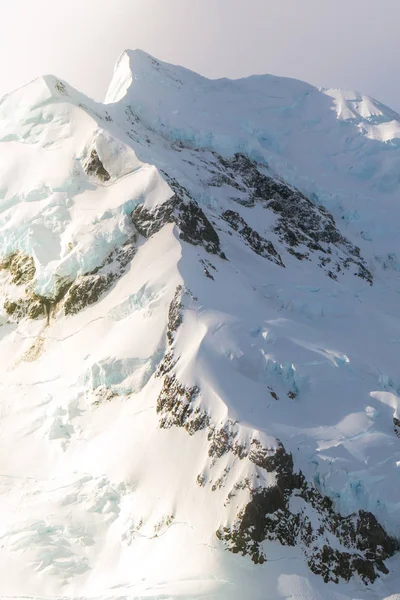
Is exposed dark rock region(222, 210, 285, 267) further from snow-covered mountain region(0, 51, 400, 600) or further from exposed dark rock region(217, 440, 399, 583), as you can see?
exposed dark rock region(217, 440, 399, 583)

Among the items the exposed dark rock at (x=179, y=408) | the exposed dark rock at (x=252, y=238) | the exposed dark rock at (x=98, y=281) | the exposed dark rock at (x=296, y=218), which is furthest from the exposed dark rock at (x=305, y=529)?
the exposed dark rock at (x=296, y=218)

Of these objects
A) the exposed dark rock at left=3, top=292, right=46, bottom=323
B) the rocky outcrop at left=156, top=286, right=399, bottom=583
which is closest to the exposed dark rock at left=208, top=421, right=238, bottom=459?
the rocky outcrop at left=156, top=286, right=399, bottom=583

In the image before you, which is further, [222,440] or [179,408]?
[179,408]

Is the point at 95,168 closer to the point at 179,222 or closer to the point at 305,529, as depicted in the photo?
the point at 179,222

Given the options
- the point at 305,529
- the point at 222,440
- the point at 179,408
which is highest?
the point at 179,408

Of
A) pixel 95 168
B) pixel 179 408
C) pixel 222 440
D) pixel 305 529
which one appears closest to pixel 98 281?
pixel 95 168

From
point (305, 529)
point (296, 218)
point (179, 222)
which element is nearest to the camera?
point (305, 529)
